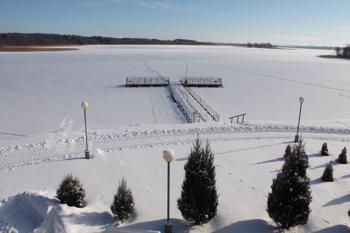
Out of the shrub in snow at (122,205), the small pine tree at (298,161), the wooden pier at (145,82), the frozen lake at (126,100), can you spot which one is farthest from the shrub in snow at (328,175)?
the wooden pier at (145,82)

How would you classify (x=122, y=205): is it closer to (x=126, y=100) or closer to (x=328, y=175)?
(x=328, y=175)

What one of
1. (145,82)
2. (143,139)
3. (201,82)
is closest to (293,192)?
(143,139)

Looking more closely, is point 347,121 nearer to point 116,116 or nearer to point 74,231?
point 116,116

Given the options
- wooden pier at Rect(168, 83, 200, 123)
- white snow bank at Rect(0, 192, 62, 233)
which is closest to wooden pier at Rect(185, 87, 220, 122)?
wooden pier at Rect(168, 83, 200, 123)

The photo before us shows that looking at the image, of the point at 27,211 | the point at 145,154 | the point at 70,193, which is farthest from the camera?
the point at 145,154

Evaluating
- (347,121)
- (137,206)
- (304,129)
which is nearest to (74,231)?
(137,206)

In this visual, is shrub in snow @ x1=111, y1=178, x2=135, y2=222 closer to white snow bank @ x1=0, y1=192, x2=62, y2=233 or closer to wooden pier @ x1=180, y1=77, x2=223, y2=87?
white snow bank @ x1=0, y1=192, x2=62, y2=233
